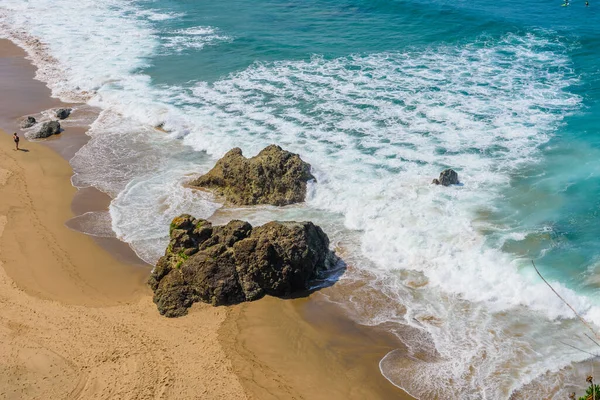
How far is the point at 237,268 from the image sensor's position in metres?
14.7

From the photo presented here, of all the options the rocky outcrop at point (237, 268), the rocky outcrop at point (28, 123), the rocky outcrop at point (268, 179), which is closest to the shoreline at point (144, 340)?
the rocky outcrop at point (237, 268)

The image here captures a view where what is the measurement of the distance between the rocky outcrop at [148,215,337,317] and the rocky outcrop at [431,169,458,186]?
246 inches

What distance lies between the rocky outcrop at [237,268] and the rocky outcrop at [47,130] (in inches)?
509

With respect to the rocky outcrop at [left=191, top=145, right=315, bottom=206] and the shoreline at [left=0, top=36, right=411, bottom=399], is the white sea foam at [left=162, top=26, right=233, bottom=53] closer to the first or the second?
the rocky outcrop at [left=191, top=145, right=315, bottom=206]

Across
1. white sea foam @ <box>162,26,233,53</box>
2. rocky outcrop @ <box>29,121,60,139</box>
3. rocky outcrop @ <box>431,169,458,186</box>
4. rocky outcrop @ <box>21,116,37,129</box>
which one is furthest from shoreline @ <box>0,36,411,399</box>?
white sea foam @ <box>162,26,233,53</box>

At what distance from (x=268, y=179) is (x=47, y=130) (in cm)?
1207

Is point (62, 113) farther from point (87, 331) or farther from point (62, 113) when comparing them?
point (87, 331)

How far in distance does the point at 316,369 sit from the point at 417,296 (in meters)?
3.65

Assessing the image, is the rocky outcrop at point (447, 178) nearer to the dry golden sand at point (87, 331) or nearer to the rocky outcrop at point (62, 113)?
the dry golden sand at point (87, 331)

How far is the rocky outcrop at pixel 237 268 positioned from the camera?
14477mm

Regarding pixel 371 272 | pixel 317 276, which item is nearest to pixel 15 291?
pixel 317 276

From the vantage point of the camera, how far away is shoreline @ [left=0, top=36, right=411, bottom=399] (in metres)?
12.1

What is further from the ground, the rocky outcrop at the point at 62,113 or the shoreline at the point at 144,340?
the rocky outcrop at the point at 62,113

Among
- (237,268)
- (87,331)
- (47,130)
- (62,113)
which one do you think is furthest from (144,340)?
(62,113)
